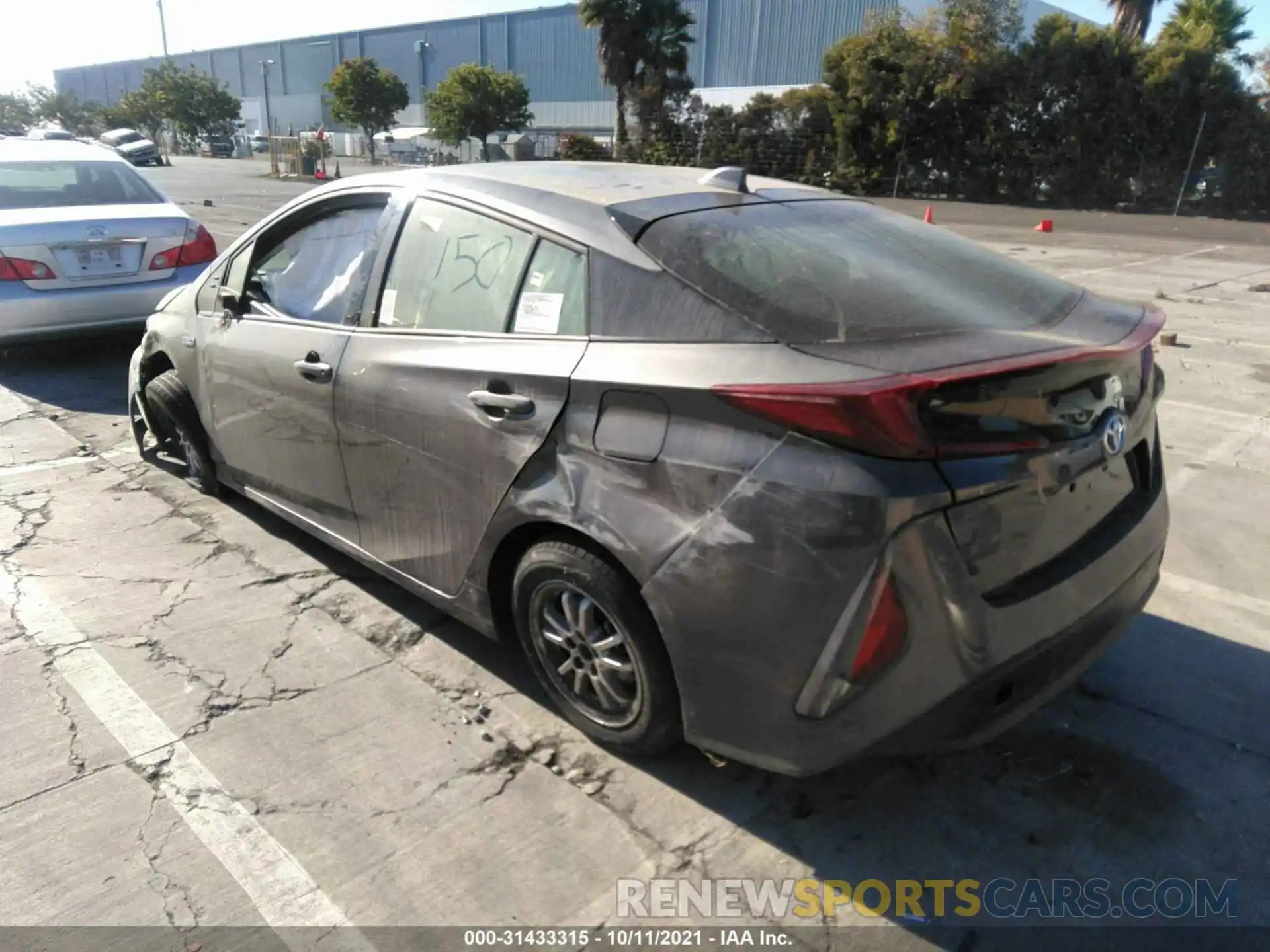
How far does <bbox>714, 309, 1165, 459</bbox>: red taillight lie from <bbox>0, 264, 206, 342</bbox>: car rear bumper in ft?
21.3

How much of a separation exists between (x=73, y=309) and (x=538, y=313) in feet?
19.0

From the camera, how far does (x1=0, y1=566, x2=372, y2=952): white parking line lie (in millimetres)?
2309

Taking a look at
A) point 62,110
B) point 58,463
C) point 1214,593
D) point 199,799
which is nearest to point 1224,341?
point 1214,593

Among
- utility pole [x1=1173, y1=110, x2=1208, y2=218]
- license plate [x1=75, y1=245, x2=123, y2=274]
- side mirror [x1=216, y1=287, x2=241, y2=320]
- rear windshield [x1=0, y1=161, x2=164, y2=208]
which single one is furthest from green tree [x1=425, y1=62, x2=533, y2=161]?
side mirror [x1=216, y1=287, x2=241, y2=320]

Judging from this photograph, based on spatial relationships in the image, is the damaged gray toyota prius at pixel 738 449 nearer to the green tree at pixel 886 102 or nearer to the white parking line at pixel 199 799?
the white parking line at pixel 199 799

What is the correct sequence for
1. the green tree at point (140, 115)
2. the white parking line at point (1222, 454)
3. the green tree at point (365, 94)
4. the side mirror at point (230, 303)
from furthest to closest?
the green tree at point (140, 115) → the green tree at point (365, 94) → the white parking line at point (1222, 454) → the side mirror at point (230, 303)

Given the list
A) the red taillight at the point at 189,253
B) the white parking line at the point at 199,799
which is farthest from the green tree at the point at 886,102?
the white parking line at the point at 199,799

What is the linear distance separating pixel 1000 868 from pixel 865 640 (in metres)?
0.85

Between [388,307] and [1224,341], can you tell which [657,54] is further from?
[388,307]

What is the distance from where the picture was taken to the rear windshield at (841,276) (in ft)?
7.80

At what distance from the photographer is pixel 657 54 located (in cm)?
3766

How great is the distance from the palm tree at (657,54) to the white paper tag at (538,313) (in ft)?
120

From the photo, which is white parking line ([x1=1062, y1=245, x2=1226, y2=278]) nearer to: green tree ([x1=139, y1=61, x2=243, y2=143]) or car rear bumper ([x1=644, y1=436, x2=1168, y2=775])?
car rear bumper ([x1=644, y1=436, x2=1168, y2=775])

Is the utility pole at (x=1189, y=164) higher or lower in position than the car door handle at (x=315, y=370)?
higher
